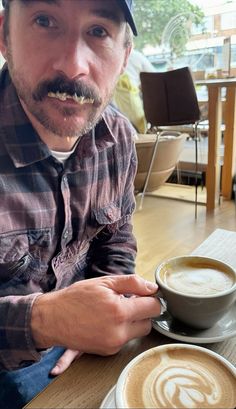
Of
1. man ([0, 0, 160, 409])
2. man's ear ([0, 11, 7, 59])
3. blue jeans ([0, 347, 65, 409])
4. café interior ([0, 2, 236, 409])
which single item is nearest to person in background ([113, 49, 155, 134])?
café interior ([0, 2, 236, 409])

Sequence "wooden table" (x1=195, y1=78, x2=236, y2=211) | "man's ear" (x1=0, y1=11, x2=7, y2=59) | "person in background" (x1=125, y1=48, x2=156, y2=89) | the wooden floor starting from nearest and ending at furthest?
"man's ear" (x1=0, y1=11, x2=7, y2=59)
the wooden floor
"wooden table" (x1=195, y1=78, x2=236, y2=211)
"person in background" (x1=125, y1=48, x2=156, y2=89)

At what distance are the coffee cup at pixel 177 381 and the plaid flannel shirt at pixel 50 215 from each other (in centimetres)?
19

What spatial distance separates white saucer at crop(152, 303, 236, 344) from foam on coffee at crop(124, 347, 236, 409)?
77 millimetres

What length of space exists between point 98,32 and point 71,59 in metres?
0.07

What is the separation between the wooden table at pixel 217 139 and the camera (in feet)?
7.64

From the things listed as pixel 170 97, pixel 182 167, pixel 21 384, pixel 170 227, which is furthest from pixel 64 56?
pixel 182 167

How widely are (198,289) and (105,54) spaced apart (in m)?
0.39

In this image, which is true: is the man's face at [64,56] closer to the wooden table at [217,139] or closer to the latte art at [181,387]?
the latte art at [181,387]

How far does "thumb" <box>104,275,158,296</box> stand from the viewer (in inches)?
Answer: 19.6

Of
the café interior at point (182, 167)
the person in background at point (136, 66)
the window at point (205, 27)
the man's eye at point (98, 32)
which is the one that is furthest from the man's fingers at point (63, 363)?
the person in background at point (136, 66)

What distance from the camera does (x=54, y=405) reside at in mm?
404

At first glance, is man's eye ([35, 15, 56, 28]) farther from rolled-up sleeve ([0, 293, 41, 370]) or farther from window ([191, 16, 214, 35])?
window ([191, 16, 214, 35])

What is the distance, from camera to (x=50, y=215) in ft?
2.33

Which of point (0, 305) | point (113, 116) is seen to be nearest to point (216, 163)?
point (113, 116)
